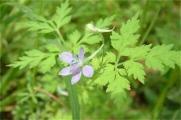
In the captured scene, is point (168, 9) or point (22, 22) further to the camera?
point (168, 9)

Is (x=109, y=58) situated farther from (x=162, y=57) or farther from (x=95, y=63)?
(x=162, y=57)

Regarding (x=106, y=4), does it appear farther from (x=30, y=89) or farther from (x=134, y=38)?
(x=134, y=38)

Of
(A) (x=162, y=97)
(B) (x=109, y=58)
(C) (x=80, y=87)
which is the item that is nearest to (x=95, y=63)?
(B) (x=109, y=58)

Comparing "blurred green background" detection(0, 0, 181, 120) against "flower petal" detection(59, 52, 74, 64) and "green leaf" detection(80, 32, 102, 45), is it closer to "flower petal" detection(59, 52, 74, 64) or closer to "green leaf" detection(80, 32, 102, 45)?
"green leaf" detection(80, 32, 102, 45)

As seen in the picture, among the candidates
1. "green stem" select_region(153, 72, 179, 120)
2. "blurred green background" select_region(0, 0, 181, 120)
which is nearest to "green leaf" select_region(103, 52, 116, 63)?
"blurred green background" select_region(0, 0, 181, 120)

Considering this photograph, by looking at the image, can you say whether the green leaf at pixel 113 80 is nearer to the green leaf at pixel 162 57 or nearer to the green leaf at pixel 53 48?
the green leaf at pixel 162 57

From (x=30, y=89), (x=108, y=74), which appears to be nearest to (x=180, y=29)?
(x=30, y=89)

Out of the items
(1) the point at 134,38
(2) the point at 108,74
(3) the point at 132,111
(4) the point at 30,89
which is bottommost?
(3) the point at 132,111
